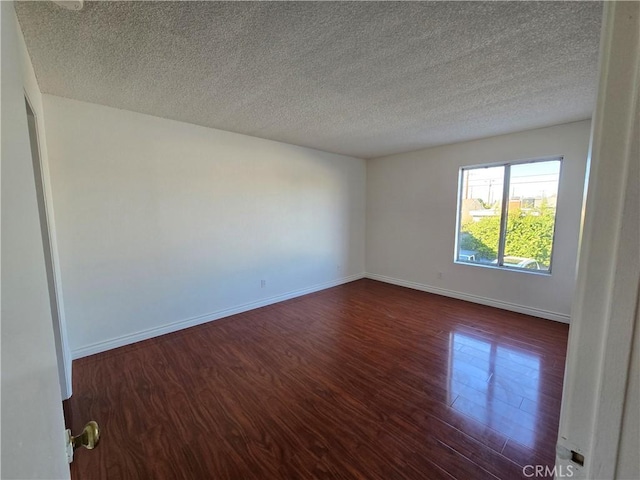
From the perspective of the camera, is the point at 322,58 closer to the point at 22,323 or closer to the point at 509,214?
the point at 22,323

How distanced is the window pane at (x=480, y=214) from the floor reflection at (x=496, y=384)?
158cm

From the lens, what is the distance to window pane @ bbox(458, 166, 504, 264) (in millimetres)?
3902

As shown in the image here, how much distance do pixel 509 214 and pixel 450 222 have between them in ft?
2.55

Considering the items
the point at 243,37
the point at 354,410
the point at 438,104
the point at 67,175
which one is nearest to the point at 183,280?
the point at 67,175

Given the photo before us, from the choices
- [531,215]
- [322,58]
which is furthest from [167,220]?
[531,215]

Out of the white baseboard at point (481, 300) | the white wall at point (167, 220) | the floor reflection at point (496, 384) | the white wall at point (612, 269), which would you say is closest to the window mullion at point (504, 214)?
the white baseboard at point (481, 300)

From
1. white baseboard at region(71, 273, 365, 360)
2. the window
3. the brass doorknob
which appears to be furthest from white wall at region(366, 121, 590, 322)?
the brass doorknob

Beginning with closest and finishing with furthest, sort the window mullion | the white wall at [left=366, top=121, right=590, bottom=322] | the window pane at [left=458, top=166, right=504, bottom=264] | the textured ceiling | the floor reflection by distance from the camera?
1. the textured ceiling
2. the floor reflection
3. the white wall at [left=366, top=121, right=590, bottom=322]
4. the window mullion
5. the window pane at [left=458, top=166, right=504, bottom=264]

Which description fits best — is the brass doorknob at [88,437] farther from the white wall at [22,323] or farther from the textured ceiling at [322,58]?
the textured ceiling at [322,58]

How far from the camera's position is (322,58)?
71.6 inches

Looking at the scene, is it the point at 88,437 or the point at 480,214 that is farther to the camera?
the point at 480,214

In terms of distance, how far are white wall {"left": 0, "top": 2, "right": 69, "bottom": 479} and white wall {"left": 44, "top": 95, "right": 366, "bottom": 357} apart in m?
2.35

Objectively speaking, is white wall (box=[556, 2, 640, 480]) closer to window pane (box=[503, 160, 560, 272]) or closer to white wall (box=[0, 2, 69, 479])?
white wall (box=[0, 2, 69, 479])

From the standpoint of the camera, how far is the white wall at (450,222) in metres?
3.26
